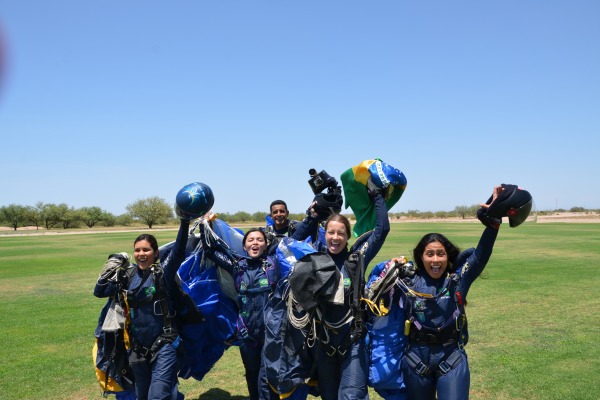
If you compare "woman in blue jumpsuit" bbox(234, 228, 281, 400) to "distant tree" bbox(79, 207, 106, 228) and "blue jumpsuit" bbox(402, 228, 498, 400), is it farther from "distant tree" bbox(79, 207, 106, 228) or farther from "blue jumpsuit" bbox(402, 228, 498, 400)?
"distant tree" bbox(79, 207, 106, 228)

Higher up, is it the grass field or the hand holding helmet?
the hand holding helmet

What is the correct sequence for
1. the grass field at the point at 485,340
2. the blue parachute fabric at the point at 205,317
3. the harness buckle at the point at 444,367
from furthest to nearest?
the grass field at the point at 485,340, the blue parachute fabric at the point at 205,317, the harness buckle at the point at 444,367

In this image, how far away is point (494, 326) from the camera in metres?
8.43

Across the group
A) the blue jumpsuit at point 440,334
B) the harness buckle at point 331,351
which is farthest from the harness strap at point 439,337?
the harness buckle at point 331,351

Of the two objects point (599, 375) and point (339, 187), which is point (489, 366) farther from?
point (339, 187)

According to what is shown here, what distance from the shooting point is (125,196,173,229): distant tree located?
91.3m

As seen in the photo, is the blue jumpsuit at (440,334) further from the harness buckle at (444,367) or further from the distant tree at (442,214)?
the distant tree at (442,214)

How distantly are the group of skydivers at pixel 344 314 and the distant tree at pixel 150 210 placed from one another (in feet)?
294

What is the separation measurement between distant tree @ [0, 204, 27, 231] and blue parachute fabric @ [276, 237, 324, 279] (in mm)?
91983

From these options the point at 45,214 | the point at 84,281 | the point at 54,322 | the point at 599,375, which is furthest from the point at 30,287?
the point at 45,214

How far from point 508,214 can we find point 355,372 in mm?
1680

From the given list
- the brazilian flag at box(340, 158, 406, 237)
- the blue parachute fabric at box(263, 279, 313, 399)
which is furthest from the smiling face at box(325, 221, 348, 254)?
the brazilian flag at box(340, 158, 406, 237)

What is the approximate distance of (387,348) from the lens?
3.79m

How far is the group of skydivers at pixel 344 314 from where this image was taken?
3.61 meters
